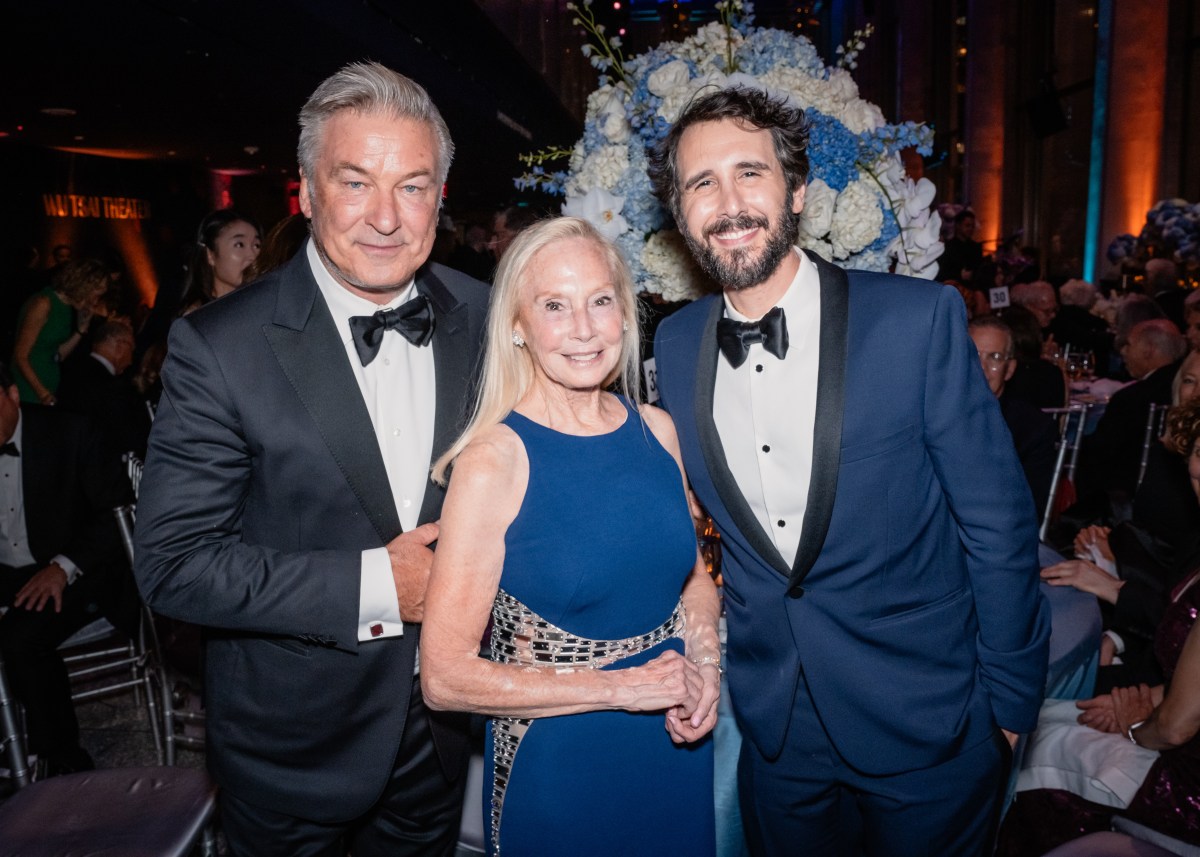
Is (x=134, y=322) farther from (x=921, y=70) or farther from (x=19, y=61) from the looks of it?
(x=921, y=70)

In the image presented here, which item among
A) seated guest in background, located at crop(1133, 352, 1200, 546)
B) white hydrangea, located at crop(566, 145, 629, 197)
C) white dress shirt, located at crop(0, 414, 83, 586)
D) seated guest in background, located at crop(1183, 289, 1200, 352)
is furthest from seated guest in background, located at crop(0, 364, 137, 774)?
seated guest in background, located at crop(1183, 289, 1200, 352)

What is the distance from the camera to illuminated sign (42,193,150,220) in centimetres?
1082

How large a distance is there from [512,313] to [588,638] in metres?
0.65

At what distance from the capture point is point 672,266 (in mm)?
2469

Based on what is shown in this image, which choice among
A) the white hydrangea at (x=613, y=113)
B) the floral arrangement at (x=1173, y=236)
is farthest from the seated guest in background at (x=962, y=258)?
the white hydrangea at (x=613, y=113)

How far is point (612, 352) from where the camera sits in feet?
5.56

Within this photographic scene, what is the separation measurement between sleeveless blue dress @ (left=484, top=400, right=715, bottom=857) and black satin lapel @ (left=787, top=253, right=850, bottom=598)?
235 mm

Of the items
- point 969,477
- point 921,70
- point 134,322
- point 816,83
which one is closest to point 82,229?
point 134,322

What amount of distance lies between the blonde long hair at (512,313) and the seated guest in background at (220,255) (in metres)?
2.50

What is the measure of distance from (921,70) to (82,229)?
581 inches

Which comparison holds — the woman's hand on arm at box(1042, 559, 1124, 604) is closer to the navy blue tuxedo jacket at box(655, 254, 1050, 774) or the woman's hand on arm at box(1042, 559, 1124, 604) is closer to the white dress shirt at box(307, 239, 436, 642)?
the navy blue tuxedo jacket at box(655, 254, 1050, 774)

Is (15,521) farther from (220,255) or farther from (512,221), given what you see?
(512,221)

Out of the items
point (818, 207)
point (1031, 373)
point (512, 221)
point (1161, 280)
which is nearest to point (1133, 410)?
point (1031, 373)

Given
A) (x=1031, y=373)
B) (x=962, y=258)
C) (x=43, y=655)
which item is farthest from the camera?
(x=962, y=258)
